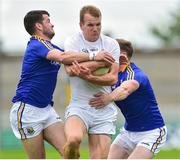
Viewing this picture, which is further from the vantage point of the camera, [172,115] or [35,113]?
[172,115]

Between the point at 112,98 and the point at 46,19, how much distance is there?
1.55 metres

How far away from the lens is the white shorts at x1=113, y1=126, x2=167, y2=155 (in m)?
12.2

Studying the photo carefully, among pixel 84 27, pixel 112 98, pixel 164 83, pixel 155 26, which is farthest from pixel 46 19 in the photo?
pixel 155 26

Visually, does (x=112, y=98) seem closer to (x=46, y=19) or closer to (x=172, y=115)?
(x=46, y=19)

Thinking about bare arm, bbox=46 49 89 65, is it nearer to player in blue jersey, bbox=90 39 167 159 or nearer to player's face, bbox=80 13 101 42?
player's face, bbox=80 13 101 42

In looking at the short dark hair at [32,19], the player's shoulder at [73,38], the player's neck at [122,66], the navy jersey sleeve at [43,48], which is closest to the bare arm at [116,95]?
the player's neck at [122,66]

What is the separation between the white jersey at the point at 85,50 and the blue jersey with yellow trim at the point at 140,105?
0.32 meters

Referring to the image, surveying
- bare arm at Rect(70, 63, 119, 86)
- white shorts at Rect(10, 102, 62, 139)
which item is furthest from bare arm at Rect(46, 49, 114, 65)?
white shorts at Rect(10, 102, 62, 139)

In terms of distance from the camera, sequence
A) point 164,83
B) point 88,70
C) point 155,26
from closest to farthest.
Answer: point 88,70 < point 164,83 < point 155,26

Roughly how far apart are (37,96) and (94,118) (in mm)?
908

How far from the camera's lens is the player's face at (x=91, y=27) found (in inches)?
466

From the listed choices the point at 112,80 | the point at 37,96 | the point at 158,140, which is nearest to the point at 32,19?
the point at 37,96

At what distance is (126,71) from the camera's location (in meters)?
12.4

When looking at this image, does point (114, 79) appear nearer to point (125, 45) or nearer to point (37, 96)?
point (125, 45)
